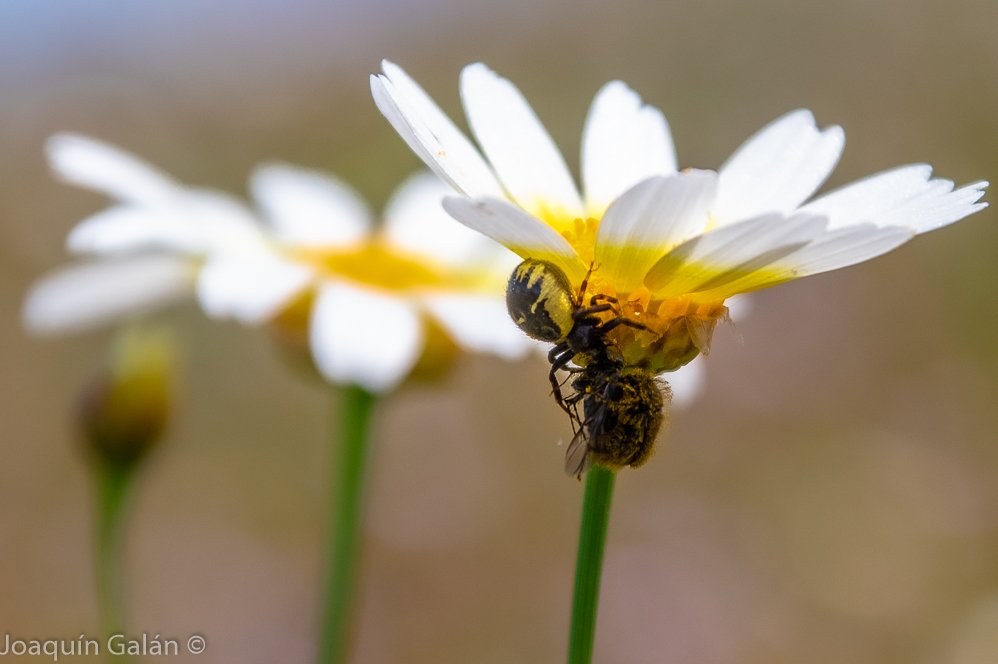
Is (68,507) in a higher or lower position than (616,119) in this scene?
lower

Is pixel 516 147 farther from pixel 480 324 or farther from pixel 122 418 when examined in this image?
pixel 122 418

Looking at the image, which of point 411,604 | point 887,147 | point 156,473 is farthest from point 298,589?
point 887,147

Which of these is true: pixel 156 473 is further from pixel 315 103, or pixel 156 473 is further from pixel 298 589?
pixel 315 103

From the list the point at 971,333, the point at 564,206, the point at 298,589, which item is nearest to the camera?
the point at 564,206

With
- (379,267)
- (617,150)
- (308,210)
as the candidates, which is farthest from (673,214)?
(308,210)

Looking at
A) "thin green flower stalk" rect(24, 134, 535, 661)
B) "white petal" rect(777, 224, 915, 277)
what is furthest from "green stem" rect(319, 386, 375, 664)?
"white petal" rect(777, 224, 915, 277)

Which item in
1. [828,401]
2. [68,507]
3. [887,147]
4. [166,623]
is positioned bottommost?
[166,623]

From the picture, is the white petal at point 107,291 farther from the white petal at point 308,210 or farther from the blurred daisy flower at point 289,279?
the white petal at point 308,210

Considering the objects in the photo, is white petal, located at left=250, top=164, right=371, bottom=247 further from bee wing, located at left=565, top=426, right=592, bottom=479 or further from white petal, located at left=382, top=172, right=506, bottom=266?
bee wing, located at left=565, top=426, right=592, bottom=479
